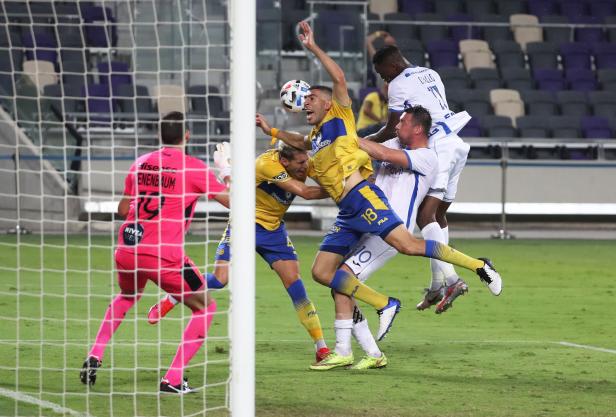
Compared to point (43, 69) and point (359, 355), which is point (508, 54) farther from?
point (359, 355)

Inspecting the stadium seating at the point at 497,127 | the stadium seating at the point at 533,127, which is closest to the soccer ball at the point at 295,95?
the stadium seating at the point at 497,127

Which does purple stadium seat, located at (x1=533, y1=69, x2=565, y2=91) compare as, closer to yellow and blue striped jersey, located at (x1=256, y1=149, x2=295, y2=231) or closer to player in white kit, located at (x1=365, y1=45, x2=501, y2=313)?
player in white kit, located at (x1=365, y1=45, x2=501, y2=313)

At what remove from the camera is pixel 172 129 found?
7.77 metres

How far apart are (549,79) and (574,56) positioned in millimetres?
1115

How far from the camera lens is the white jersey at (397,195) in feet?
29.6

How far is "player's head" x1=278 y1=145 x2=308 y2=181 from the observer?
902 cm

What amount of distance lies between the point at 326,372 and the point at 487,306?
14.6ft

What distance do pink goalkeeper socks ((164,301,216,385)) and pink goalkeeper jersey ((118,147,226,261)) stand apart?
0.38 m

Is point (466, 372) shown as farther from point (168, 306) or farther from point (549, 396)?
point (168, 306)

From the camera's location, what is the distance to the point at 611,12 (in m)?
28.8

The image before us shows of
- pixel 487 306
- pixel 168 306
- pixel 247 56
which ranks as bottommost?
pixel 487 306

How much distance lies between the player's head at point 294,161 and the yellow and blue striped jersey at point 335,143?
300 mm

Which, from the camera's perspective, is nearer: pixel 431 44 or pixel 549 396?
pixel 549 396

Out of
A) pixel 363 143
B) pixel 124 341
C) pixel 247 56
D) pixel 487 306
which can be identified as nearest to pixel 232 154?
pixel 247 56
